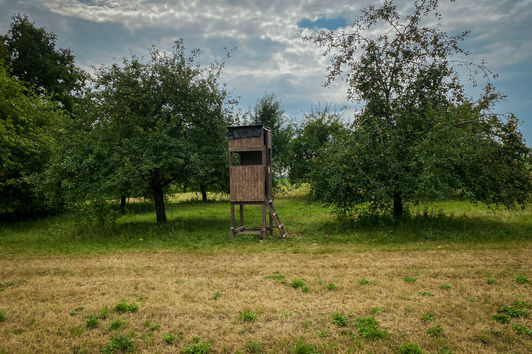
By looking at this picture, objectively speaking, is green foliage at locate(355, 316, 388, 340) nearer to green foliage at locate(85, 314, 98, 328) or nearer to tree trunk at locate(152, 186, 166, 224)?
green foliage at locate(85, 314, 98, 328)

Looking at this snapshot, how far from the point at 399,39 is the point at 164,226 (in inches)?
519

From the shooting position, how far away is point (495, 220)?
1445 cm

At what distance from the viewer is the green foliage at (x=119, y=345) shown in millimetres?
4742

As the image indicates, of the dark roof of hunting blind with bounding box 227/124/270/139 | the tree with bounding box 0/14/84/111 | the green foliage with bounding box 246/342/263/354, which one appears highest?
the tree with bounding box 0/14/84/111

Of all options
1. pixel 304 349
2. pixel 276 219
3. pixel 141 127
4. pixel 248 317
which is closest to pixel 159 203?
pixel 141 127

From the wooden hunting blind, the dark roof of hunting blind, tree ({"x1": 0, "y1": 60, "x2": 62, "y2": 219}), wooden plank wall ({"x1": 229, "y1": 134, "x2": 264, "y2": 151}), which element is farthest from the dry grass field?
tree ({"x1": 0, "y1": 60, "x2": 62, "y2": 219})

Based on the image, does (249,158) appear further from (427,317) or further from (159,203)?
(427,317)

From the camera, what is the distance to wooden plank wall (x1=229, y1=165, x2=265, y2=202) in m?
12.8

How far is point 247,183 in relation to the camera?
1288cm

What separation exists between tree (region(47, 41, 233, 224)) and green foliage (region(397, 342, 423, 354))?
10766mm

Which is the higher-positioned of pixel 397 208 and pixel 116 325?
pixel 397 208

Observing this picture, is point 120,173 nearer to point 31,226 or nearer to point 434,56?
point 31,226

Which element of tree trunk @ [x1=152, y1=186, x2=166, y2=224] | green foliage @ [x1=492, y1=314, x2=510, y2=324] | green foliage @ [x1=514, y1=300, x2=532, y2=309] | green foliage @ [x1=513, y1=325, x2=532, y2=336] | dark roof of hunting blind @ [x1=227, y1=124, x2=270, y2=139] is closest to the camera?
green foliage @ [x1=513, y1=325, x2=532, y2=336]

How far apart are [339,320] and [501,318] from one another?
8.11 feet
